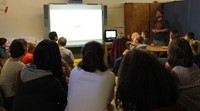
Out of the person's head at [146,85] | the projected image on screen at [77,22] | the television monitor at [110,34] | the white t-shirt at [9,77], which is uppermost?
the projected image on screen at [77,22]

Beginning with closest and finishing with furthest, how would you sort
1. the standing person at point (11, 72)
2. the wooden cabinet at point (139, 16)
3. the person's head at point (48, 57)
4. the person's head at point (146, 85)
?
the person's head at point (146, 85), the person's head at point (48, 57), the standing person at point (11, 72), the wooden cabinet at point (139, 16)

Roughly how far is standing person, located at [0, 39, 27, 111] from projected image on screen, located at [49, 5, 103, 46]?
152 inches

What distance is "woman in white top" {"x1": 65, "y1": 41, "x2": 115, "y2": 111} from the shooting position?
2020 millimetres

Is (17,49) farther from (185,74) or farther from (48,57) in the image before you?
(185,74)

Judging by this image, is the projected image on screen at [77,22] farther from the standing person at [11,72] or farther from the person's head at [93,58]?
the person's head at [93,58]

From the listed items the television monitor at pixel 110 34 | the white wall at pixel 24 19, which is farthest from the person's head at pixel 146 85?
the television monitor at pixel 110 34

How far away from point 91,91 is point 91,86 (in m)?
0.04

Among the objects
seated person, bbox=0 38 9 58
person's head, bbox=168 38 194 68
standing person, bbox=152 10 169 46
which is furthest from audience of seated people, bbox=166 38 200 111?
standing person, bbox=152 10 169 46

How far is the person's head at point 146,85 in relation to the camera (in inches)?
55.7

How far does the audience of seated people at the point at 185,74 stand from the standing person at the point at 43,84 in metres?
0.87

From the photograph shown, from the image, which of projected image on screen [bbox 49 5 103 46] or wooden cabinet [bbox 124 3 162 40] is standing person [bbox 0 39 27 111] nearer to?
projected image on screen [bbox 49 5 103 46]

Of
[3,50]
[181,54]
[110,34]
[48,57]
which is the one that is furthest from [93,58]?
[110,34]

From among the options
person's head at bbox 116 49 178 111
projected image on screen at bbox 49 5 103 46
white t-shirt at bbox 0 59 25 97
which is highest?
projected image on screen at bbox 49 5 103 46

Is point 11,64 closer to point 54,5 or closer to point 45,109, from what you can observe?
point 45,109
